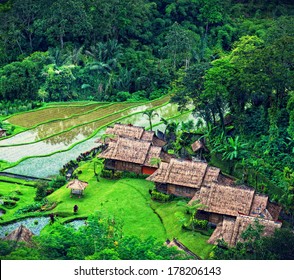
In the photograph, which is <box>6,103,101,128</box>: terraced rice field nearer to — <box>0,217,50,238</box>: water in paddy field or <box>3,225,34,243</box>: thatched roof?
<box>0,217,50,238</box>: water in paddy field

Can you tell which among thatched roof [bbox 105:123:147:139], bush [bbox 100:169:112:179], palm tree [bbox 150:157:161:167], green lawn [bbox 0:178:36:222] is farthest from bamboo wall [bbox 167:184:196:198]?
green lawn [bbox 0:178:36:222]

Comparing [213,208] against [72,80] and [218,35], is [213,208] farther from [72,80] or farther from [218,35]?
[218,35]

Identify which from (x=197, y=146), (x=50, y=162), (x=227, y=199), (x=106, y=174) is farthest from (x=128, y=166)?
(x=227, y=199)

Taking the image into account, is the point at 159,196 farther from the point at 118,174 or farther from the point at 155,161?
the point at 118,174

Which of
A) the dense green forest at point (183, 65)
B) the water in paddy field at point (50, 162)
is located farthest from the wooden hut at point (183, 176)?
the water in paddy field at point (50, 162)

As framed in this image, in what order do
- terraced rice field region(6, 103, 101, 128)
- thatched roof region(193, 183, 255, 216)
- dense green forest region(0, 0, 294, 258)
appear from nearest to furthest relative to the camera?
thatched roof region(193, 183, 255, 216)
dense green forest region(0, 0, 294, 258)
terraced rice field region(6, 103, 101, 128)

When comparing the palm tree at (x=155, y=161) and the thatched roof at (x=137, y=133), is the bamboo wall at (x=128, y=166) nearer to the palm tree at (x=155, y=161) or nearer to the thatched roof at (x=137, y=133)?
the palm tree at (x=155, y=161)
